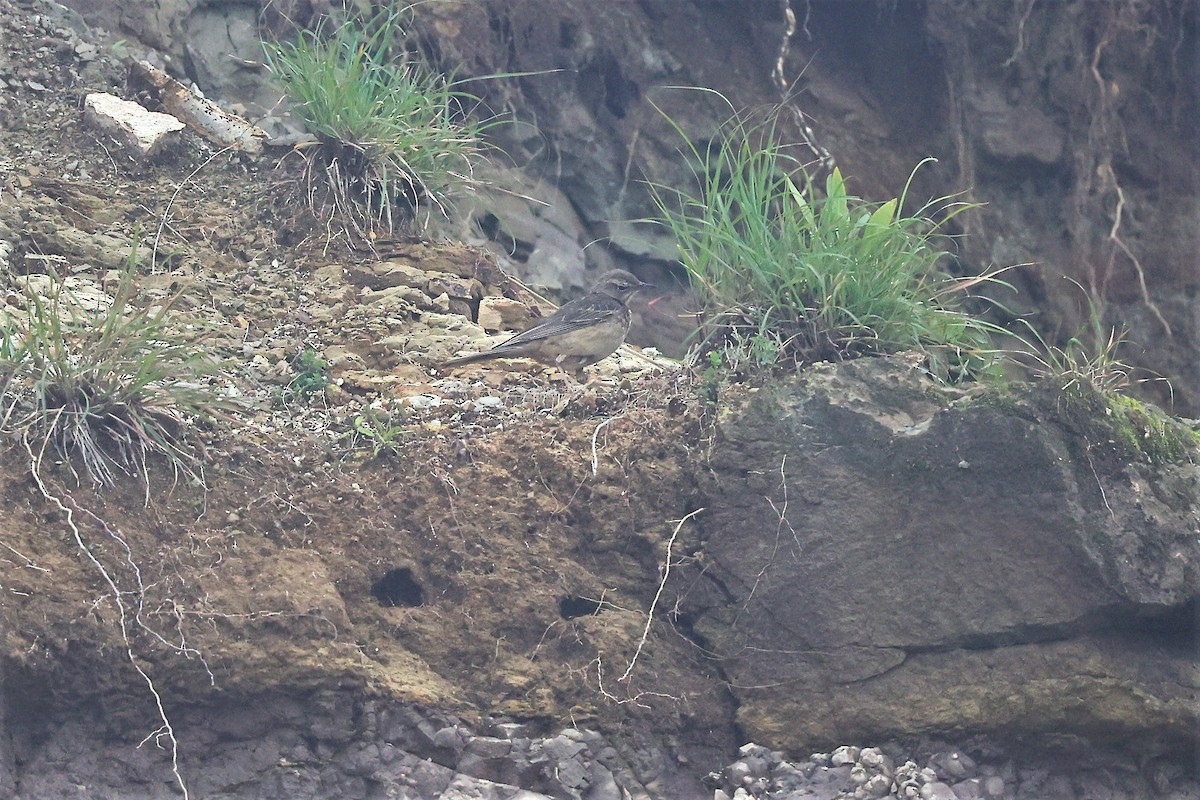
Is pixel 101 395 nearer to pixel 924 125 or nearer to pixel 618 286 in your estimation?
pixel 618 286

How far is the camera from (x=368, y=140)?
5.78m

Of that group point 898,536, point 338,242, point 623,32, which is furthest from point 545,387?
point 623,32

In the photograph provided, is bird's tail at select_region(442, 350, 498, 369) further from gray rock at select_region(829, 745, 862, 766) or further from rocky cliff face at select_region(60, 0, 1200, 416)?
gray rock at select_region(829, 745, 862, 766)

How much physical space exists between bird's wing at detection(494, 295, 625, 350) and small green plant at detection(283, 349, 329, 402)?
2.79 feet

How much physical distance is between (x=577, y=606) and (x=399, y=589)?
624 millimetres

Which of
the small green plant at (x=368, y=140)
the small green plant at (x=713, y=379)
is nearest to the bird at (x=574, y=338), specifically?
the small green plant at (x=368, y=140)

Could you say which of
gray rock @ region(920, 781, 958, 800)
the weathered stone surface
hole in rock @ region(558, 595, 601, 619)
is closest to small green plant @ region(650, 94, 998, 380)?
the weathered stone surface

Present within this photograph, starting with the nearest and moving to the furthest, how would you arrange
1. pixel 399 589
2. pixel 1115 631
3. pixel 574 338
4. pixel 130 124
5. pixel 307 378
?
1. pixel 1115 631
2. pixel 399 589
3. pixel 307 378
4. pixel 574 338
5. pixel 130 124

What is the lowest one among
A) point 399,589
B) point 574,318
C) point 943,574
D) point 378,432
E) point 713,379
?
point 399,589

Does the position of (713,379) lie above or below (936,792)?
above

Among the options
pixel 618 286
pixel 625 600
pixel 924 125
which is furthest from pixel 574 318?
pixel 924 125

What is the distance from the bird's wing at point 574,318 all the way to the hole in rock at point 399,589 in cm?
156

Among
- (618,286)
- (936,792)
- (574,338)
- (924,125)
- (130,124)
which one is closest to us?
(936,792)

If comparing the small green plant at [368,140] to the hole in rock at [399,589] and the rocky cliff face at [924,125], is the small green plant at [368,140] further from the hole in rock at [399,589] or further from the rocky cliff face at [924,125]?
the hole in rock at [399,589]
